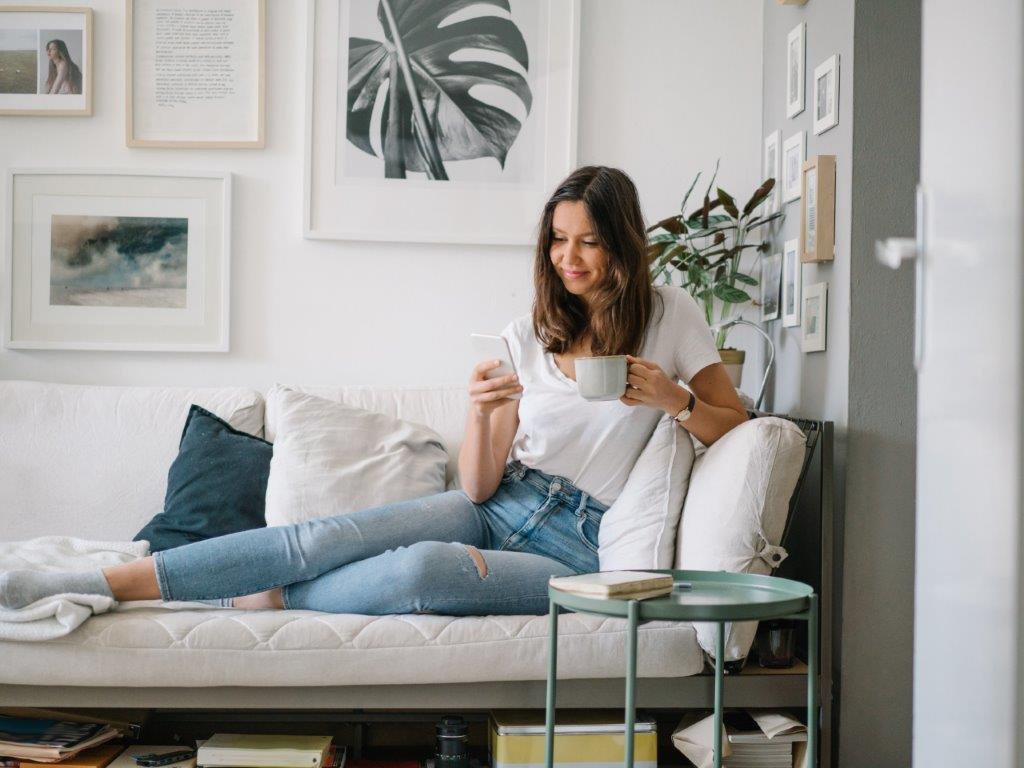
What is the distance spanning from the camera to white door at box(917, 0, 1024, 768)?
3.10 feet

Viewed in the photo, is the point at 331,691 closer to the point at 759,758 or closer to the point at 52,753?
the point at 52,753

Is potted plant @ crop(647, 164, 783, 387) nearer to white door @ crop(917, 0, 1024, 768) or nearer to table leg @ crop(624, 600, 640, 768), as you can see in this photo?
table leg @ crop(624, 600, 640, 768)

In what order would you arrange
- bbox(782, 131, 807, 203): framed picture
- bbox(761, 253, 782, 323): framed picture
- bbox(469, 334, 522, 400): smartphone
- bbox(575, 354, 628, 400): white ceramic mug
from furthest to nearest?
bbox(761, 253, 782, 323): framed picture → bbox(782, 131, 807, 203): framed picture → bbox(469, 334, 522, 400): smartphone → bbox(575, 354, 628, 400): white ceramic mug

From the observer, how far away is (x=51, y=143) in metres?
2.86

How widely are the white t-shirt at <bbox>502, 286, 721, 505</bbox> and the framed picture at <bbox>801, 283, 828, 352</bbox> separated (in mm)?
267

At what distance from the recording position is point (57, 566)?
2.13 m

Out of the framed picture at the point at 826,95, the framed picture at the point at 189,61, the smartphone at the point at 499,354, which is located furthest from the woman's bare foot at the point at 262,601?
the framed picture at the point at 826,95

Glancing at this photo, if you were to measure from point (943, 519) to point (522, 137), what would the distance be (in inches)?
79.0

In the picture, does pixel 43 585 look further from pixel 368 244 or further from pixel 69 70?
pixel 69 70

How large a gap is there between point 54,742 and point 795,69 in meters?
2.14

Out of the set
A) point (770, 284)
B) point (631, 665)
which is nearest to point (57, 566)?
point (631, 665)

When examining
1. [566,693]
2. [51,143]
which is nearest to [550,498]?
[566,693]

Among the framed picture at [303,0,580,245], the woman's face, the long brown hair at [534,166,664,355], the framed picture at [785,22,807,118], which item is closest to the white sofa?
the long brown hair at [534,166,664,355]

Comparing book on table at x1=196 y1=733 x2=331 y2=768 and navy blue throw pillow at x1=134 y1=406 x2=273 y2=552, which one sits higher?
navy blue throw pillow at x1=134 y1=406 x2=273 y2=552
